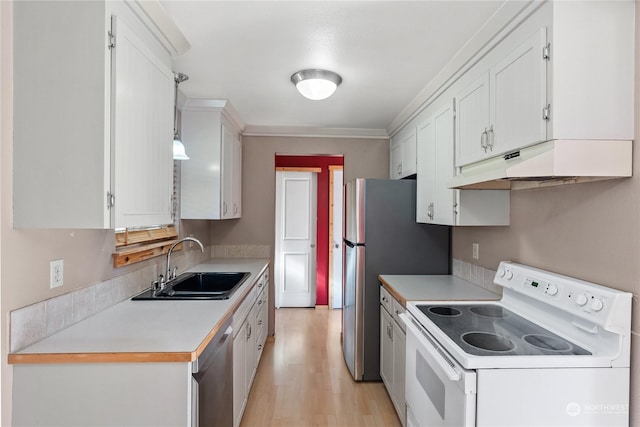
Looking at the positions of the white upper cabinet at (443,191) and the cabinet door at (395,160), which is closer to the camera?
the white upper cabinet at (443,191)

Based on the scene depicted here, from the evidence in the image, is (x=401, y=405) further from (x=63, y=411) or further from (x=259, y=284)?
(x=63, y=411)

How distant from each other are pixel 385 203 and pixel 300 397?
1669 mm

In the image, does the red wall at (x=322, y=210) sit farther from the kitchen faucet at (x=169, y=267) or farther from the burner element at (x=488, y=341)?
the burner element at (x=488, y=341)

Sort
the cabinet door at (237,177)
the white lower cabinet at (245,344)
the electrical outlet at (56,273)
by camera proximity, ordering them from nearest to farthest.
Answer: the electrical outlet at (56,273) → the white lower cabinet at (245,344) → the cabinet door at (237,177)

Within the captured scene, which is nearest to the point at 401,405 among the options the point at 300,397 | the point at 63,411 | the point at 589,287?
the point at 300,397

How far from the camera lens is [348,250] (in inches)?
125

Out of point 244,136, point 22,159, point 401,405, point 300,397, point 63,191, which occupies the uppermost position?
point 244,136

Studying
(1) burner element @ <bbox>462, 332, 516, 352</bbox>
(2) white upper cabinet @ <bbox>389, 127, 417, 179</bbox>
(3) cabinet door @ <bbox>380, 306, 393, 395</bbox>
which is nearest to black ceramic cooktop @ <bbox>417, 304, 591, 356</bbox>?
(1) burner element @ <bbox>462, 332, 516, 352</bbox>

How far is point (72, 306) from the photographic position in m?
1.56

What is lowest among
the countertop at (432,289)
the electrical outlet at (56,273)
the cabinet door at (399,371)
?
the cabinet door at (399,371)

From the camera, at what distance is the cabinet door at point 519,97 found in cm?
137

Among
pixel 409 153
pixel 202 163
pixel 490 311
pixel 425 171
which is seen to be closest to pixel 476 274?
pixel 490 311

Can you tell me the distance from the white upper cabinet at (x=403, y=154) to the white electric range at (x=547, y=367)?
170 cm

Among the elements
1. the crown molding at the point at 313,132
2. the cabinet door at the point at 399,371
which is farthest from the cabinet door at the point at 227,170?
the cabinet door at the point at 399,371
